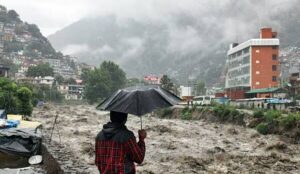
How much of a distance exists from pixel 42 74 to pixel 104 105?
130 m

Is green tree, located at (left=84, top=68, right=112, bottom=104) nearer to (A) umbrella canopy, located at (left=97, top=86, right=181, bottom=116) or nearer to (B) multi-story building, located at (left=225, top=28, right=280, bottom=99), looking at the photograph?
(B) multi-story building, located at (left=225, top=28, right=280, bottom=99)

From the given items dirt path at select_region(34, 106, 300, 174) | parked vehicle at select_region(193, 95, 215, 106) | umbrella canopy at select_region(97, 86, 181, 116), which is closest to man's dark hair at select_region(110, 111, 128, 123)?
umbrella canopy at select_region(97, 86, 181, 116)

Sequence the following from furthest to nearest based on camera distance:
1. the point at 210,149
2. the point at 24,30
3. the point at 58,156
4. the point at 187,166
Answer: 1. the point at 24,30
2. the point at 210,149
3. the point at 187,166
4. the point at 58,156

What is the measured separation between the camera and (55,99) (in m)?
117

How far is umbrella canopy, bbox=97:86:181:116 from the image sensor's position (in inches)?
198

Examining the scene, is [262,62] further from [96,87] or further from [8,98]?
[8,98]

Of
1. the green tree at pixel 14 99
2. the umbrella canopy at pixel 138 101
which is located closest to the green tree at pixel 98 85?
the green tree at pixel 14 99

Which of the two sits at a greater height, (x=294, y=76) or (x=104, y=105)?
(x=294, y=76)

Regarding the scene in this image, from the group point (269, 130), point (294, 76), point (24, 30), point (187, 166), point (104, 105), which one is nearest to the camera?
point (104, 105)

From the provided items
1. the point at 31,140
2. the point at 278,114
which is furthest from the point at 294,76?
the point at 31,140

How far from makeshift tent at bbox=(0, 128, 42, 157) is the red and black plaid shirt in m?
8.40

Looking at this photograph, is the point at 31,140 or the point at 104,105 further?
the point at 31,140

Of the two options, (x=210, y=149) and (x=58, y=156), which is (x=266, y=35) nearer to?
(x=210, y=149)

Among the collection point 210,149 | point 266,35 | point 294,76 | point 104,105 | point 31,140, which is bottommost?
point 210,149
